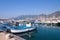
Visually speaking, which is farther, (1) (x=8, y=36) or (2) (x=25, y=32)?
(2) (x=25, y=32)

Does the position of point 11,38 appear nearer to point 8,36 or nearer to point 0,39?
point 8,36

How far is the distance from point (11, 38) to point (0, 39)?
983mm

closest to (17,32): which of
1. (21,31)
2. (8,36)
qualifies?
(21,31)

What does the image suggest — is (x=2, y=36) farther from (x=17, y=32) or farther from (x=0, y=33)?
(x=17, y=32)

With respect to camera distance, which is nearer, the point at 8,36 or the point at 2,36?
the point at 2,36

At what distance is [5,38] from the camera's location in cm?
949

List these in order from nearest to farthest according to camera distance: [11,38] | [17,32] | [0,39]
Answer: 1. [0,39]
2. [11,38]
3. [17,32]

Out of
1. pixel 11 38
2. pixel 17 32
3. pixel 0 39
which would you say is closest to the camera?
pixel 0 39

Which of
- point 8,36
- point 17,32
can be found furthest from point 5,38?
point 17,32

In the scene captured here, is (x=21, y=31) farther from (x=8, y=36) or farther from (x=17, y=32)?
(x=8, y=36)

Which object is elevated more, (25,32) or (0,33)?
(0,33)

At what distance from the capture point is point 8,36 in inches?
387

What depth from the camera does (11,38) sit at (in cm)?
974

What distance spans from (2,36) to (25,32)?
22383 mm
